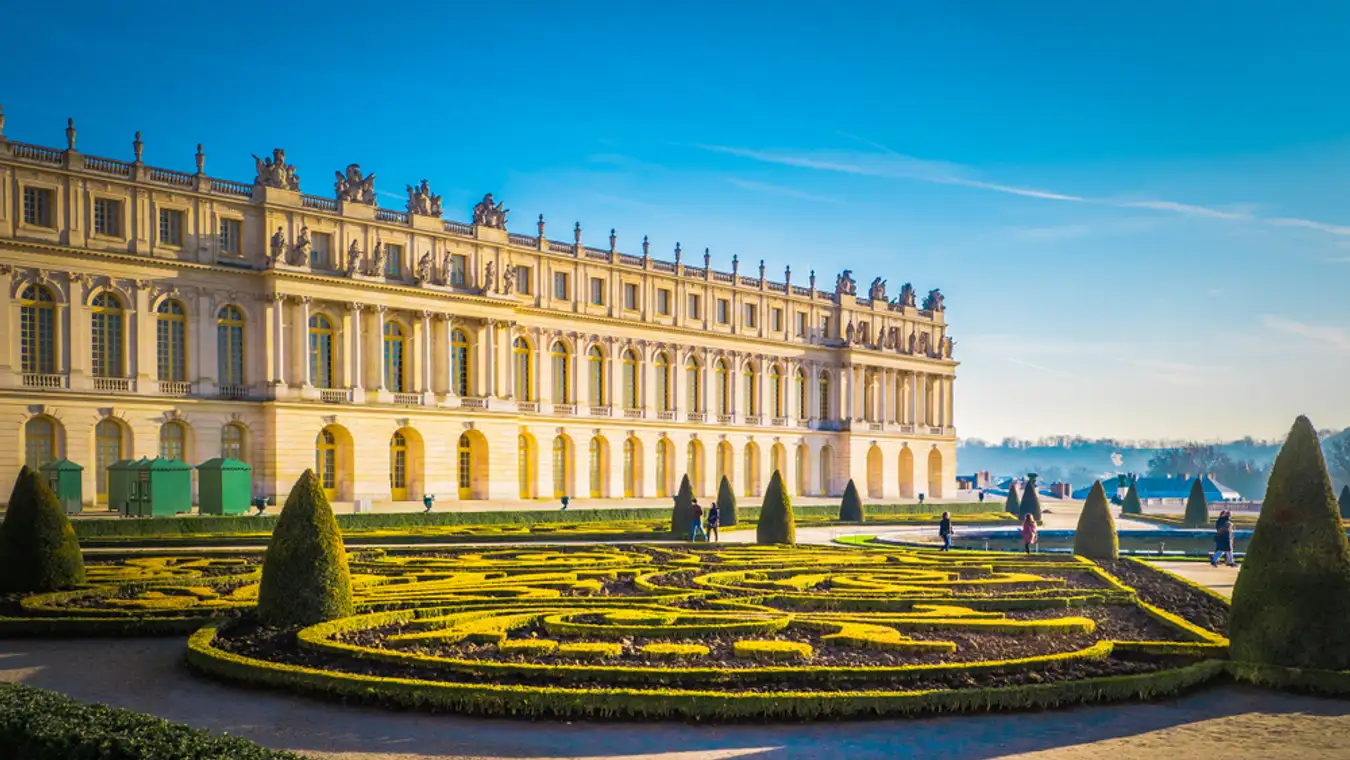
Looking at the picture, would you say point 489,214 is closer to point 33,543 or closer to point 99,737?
point 33,543

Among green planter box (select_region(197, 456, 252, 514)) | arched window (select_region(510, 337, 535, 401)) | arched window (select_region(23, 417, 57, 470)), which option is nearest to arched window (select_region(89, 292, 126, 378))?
arched window (select_region(23, 417, 57, 470))

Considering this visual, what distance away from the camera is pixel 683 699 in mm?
11461

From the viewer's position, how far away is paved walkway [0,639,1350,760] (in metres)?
10.4

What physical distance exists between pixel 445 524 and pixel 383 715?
28781 millimetres

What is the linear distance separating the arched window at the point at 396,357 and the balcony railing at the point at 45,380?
14.2 m

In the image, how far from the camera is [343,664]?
13.1m

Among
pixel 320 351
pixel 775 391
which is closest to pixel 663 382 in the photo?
pixel 775 391

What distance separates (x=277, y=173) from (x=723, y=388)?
107 feet

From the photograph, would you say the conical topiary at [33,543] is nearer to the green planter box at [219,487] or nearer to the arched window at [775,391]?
the green planter box at [219,487]

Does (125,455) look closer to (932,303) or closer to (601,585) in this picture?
(601,585)

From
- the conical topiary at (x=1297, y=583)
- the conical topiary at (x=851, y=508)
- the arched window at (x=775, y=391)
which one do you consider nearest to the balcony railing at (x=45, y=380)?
the conical topiary at (x=851, y=508)

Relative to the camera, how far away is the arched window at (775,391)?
74.5 meters

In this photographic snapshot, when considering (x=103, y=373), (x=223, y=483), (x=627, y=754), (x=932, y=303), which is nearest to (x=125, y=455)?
(x=103, y=373)

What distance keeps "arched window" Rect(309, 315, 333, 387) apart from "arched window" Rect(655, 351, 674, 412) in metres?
22.3
